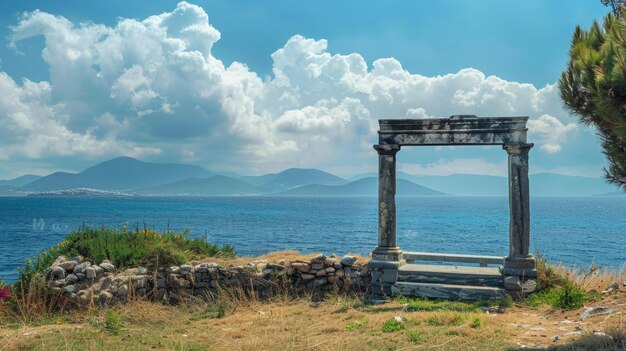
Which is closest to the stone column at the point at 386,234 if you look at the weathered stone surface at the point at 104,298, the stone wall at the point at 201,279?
the stone wall at the point at 201,279

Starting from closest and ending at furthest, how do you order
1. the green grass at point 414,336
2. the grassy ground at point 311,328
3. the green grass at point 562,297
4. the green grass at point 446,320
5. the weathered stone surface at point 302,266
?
the grassy ground at point 311,328, the green grass at point 414,336, the green grass at point 446,320, the green grass at point 562,297, the weathered stone surface at point 302,266

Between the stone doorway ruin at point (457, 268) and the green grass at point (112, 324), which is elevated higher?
the stone doorway ruin at point (457, 268)

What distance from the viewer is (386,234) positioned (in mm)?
13625

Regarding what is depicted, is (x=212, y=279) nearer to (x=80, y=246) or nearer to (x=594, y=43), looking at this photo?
(x=80, y=246)

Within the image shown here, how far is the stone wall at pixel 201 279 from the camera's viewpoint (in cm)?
1241

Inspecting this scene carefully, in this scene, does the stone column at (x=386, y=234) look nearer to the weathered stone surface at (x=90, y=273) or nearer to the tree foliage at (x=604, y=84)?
the tree foliage at (x=604, y=84)

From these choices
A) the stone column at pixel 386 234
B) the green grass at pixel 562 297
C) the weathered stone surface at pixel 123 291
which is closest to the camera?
the green grass at pixel 562 297

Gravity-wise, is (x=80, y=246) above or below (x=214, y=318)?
above

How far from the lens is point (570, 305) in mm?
11234

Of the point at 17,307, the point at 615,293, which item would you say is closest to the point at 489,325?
the point at 615,293

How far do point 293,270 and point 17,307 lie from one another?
6244mm

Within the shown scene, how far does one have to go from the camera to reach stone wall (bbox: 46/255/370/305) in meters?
12.4

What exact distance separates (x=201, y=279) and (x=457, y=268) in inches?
257

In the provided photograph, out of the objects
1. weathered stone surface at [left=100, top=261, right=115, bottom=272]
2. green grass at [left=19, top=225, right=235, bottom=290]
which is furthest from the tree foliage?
weathered stone surface at [left=100, top=261, right=115, bottom=272]
